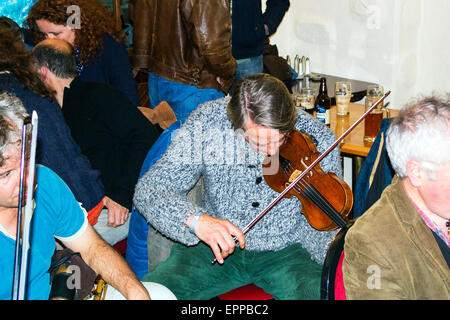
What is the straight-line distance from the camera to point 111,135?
8.06 ft

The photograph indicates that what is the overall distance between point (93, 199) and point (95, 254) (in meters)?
0.62

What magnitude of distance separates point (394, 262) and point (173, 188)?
91 cm

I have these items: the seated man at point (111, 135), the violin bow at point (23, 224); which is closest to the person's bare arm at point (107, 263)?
the violin bow at point (23, 224)

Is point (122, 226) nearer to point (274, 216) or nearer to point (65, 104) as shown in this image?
point (65, 104)

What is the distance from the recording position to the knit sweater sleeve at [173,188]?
6.39ft

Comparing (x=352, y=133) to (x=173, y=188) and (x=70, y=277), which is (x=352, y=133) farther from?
(x=70, y=277)

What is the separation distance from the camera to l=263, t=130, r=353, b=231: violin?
1.99 meters

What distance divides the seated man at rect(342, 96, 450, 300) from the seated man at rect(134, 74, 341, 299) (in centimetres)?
53

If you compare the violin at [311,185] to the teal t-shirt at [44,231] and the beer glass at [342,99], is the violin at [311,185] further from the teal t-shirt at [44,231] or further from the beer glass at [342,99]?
the beer glass at [342,99]

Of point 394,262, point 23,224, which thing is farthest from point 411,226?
point 23,224

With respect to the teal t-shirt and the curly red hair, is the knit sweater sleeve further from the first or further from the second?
the curly red hair

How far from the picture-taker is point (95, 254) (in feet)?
5.86
